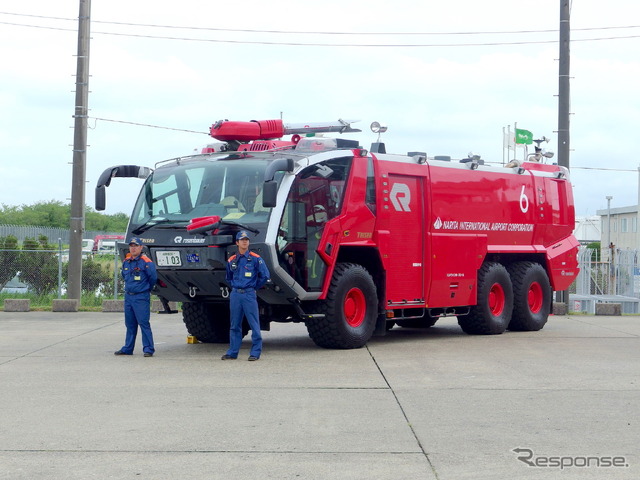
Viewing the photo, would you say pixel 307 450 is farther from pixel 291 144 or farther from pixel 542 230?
pixel 542 230

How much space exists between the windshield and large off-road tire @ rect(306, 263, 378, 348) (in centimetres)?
162

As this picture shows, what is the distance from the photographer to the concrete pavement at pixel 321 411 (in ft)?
23.8

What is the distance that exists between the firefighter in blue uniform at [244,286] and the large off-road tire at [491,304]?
5232 mm

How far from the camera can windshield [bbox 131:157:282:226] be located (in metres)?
13.7

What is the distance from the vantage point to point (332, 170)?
14.3 meters

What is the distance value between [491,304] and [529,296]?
135 centimetres

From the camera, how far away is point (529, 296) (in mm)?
18781

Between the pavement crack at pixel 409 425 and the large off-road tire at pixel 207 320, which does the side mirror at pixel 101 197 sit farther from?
the pavement crack at pixel 409 425

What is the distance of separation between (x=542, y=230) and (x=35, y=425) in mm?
12245

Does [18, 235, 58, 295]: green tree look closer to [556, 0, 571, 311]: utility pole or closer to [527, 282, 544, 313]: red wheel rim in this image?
[556, 0, 571, 311]: utility pole

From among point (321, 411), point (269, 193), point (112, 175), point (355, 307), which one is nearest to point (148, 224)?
point (112, 175)

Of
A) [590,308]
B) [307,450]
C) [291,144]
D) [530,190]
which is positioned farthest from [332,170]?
[590,308]

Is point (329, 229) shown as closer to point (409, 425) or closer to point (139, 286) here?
point (139, 286)

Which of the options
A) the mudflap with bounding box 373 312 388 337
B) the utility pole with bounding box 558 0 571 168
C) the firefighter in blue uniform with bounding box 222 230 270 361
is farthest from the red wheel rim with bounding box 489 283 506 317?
the utility pole with bounding box 558 0 571 168
